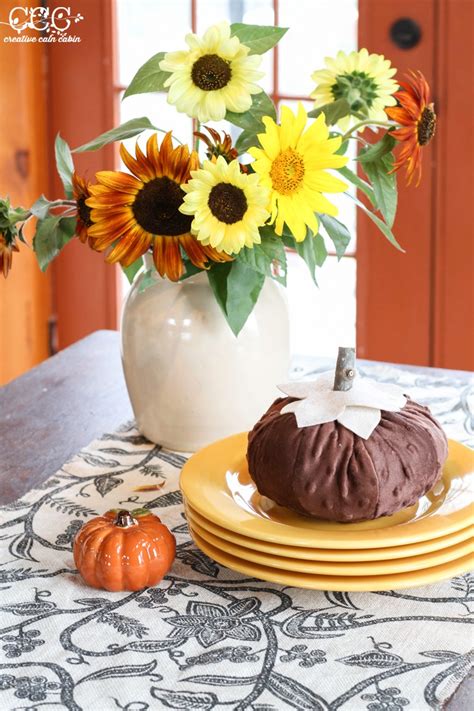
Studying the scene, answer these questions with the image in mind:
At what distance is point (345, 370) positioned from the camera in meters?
0.77

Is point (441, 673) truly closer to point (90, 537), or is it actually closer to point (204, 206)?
point (90, 537)

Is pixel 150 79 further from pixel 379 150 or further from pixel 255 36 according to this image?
pixel 379 150

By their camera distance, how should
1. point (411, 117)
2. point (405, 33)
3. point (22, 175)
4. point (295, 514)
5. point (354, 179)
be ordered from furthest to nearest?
point (22, 175) < point (405, 33) < point (354, 179) < point (411, 117) < point (295, 514)

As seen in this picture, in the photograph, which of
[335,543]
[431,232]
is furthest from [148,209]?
[431,232]

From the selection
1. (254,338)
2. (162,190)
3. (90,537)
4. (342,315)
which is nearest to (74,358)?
(254,338)

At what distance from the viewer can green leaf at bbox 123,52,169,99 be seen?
0.96m

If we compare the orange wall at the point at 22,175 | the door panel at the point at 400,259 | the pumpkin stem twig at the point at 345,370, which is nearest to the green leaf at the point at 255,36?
the pumpkin stem twig at the point at 345,370

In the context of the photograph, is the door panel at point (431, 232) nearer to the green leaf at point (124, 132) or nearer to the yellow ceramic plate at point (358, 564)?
the green leaf at point (124, 132)

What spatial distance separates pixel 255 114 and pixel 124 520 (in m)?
0.41

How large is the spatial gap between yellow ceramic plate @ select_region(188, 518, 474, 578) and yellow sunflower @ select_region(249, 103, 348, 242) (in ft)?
0.95

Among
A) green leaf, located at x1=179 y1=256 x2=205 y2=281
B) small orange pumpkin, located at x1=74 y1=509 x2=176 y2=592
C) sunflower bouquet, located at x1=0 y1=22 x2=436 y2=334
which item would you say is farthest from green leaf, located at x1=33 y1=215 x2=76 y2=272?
small orange pumpkin, located at x1=74 y1=509 x2=176 y2=592

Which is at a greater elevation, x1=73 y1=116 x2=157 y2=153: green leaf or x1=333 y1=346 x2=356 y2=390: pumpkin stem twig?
x1=73 y1=116 x2=157 y2=153: green leaf

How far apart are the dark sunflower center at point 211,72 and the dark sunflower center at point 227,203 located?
0.35 feet

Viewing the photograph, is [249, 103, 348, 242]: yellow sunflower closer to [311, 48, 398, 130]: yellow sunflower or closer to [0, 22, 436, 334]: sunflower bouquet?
[0, 22, 436, 334]: sunflower bouquet
